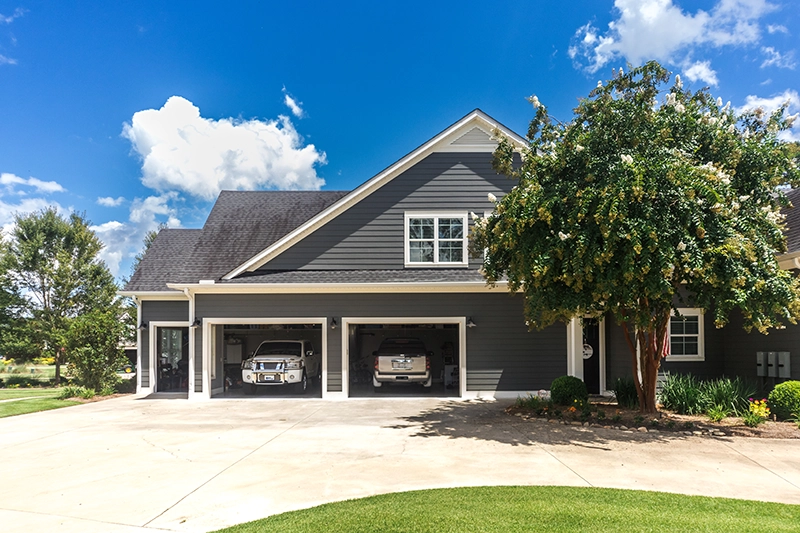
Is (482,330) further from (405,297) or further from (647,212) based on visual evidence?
(647,212)

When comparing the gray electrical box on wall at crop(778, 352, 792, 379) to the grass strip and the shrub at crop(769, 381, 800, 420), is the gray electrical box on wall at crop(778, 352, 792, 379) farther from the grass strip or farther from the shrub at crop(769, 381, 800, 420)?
the grass strip

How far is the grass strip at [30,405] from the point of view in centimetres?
1401

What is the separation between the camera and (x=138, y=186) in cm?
4400

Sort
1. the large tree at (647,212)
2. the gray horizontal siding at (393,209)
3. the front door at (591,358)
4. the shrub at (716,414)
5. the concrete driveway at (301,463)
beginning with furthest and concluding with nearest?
the gray horizontal siding at (393,209), the front door at (591,358), the shrub at (716,414), the large tree at (647,212), the concrete driveway at (301,463)

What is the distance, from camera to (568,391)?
12734 mm

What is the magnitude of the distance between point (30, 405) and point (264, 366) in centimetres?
631

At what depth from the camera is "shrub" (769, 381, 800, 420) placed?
10.8m

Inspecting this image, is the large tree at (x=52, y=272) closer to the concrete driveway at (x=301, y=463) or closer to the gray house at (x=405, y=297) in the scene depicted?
the gray house at (x=405, y=297)

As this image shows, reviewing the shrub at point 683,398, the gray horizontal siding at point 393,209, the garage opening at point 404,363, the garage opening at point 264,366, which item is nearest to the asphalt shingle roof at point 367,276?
the gray horizontal siding at point 393,209

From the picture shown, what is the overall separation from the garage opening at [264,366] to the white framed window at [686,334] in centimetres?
1023

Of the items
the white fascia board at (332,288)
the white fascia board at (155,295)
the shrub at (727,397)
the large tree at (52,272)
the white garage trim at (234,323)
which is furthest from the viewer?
the large tree at (52,272)

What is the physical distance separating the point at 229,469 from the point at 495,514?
4005mm

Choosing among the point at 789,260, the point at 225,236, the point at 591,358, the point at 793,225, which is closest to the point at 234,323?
the point at 225,236

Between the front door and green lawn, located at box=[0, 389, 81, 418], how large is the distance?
1479 centimetres
